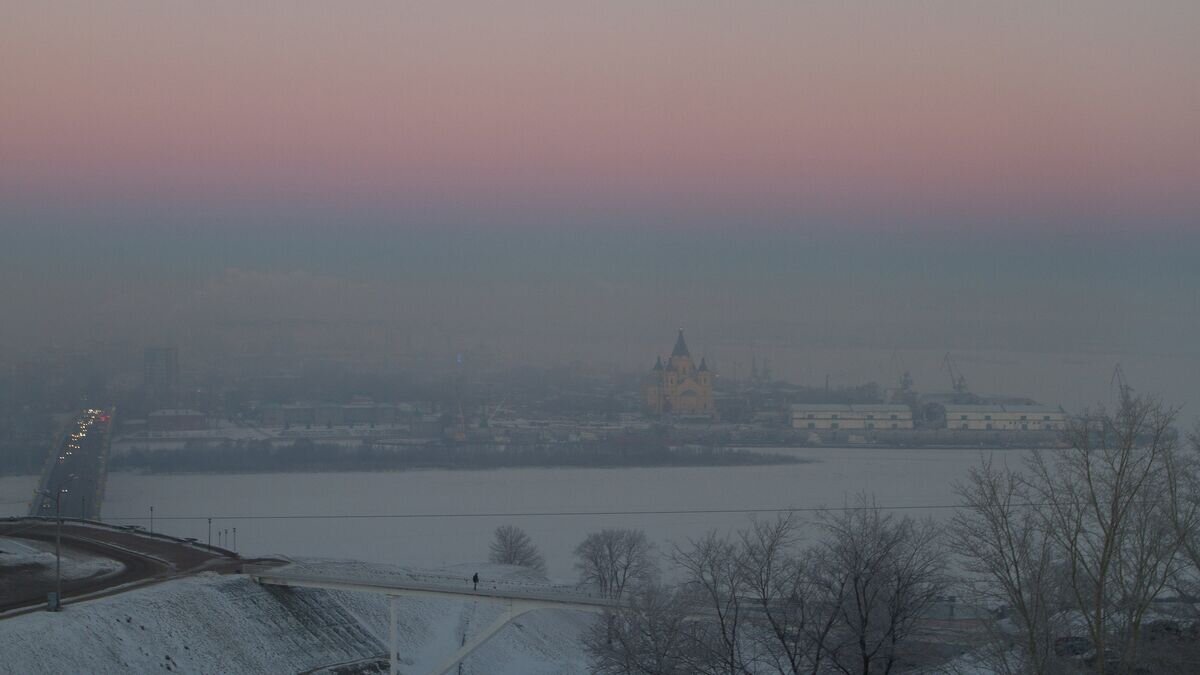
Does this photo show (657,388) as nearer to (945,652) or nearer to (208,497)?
(208,497)

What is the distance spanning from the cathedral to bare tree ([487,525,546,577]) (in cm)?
2654

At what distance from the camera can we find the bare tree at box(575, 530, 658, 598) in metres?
16.6

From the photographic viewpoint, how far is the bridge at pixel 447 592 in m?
12.1

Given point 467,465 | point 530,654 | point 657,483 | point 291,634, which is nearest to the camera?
point 291,634

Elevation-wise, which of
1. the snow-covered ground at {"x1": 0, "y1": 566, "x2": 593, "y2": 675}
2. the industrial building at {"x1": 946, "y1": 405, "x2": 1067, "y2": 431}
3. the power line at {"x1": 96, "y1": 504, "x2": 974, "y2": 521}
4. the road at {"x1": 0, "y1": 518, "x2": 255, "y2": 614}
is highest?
the industrial building at {"x1": 946, "y1": 405, "x2": 1067, "y2": 431}

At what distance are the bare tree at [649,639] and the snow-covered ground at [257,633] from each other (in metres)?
2.77

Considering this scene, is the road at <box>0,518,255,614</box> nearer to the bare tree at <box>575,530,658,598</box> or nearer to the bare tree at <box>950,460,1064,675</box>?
the bare tree at <box>575,530,658,598</box>

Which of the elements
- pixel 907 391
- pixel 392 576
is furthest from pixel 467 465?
pixel 392 576

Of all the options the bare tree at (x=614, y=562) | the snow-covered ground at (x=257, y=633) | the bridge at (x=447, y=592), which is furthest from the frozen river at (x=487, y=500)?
the bridge at (x=447, y=592)

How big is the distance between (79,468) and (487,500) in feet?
33.3

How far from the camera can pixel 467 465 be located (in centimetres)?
3844

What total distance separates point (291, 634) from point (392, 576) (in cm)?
166

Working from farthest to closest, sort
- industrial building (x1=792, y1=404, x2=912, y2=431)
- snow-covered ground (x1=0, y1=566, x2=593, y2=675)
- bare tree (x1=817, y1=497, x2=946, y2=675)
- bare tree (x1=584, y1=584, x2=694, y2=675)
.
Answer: industrial building (x1=792, y1=404, x2=912, y2=431)
snow-covered ground (x1=0, y1=566, x2=593, y2=675)
bare tree (x1=584, y1=584, x2=694, y2=675)
bare tree (x1=817, y1=497, x2=946, y2=675)

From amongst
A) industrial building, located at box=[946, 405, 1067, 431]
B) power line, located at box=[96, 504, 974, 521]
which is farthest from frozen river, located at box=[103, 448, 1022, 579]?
industrial building, located at box=[946, 405, 1067, 431]
